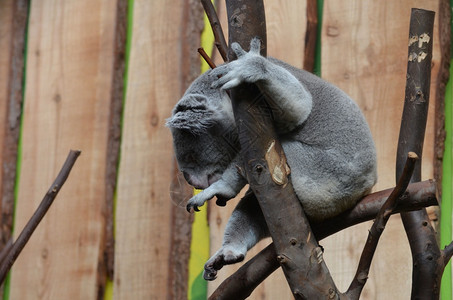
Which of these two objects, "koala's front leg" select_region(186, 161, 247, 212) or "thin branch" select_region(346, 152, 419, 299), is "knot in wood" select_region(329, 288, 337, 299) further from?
"koala's front leg" select_region(186, 161, 247, 212)

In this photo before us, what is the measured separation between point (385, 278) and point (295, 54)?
1.07 meters

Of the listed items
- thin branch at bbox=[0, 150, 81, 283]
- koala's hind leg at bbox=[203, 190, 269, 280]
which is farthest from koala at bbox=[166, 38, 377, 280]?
thin branch at bbox=[0, 150, 81, 283]

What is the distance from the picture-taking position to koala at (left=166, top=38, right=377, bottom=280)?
7.01 feet

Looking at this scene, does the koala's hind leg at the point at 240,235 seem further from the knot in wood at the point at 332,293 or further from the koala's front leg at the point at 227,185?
the knot in wood at the point at 332,293

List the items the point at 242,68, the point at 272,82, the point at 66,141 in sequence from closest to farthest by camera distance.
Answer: the point at 242,68 → the point at 272,82 → the point at 66,141

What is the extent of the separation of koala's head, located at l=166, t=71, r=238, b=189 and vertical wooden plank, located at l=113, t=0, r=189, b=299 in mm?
1055

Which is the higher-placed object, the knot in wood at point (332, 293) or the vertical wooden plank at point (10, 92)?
the vertical wooden plank at point (10, 92)

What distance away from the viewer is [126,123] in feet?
11.9

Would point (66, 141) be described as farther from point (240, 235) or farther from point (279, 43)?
point (240, 235)

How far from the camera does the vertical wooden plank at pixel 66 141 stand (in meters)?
3.60

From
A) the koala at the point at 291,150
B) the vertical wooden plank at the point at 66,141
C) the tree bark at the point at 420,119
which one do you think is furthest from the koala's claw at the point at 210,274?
the vertical wooden plank at the point at 66,141

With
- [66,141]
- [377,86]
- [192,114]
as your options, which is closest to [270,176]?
[192,114]

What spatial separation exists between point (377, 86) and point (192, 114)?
42.0 inches

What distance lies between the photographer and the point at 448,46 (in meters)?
2.93
